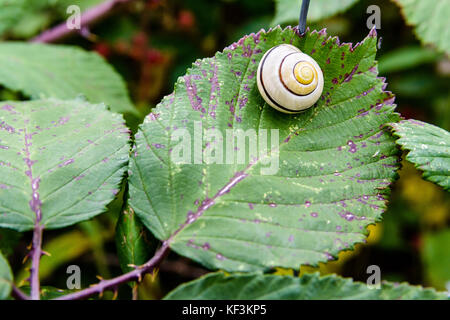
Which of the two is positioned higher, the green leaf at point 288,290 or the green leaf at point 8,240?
the green leaf at point 8,240

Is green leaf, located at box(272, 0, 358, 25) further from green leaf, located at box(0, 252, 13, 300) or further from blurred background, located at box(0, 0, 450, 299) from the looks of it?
green leaf, located at box(0, 252, 13, 300)

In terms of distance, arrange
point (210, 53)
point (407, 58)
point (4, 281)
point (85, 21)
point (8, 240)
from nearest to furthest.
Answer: point (4, 281), point (8, 240), point (85, 21), point (407, 58), point (210, 53)

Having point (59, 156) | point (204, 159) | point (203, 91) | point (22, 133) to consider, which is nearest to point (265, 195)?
point (204, 159)

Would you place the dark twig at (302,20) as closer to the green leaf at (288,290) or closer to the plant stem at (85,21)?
the green leaf at (288,290)

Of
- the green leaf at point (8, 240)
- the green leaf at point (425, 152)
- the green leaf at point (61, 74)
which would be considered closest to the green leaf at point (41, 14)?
the green leaf at point (61, 74)

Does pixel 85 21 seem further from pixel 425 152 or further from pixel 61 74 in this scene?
pixel 425 152

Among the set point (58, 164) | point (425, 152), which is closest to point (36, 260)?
point (58, 164)

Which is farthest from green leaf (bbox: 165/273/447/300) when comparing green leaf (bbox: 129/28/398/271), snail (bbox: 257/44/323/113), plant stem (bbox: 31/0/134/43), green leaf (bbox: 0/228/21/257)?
plant stem (bbox: 31/0/134/43)
